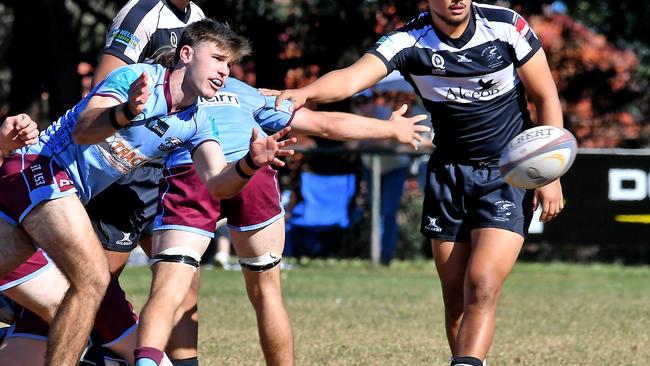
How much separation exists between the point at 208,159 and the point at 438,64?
144 centimetres

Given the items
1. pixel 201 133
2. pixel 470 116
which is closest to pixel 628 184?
pixel 470 116

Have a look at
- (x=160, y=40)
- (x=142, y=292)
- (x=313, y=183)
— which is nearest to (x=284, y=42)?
(x=313, y=183)

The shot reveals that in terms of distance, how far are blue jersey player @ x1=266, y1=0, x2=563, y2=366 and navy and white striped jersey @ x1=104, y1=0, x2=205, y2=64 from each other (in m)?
1.00

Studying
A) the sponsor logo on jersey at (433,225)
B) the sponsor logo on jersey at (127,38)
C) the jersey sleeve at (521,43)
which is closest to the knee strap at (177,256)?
the sponsor logo on jersey at (127,38)

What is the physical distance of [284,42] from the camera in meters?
19.4

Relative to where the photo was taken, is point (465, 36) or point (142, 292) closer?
point (465, 36)

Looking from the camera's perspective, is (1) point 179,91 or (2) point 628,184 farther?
(2) point 628,184

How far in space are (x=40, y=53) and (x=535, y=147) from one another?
1524 cm

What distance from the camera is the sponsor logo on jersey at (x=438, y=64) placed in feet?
20.8

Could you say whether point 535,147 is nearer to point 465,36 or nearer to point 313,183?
point 465,36

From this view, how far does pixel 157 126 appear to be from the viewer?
548 cm

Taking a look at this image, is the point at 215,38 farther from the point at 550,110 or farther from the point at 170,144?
the point at 550,110

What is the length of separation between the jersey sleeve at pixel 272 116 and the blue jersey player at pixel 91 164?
21.2 inches

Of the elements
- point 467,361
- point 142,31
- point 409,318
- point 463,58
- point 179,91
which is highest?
point 142,31
